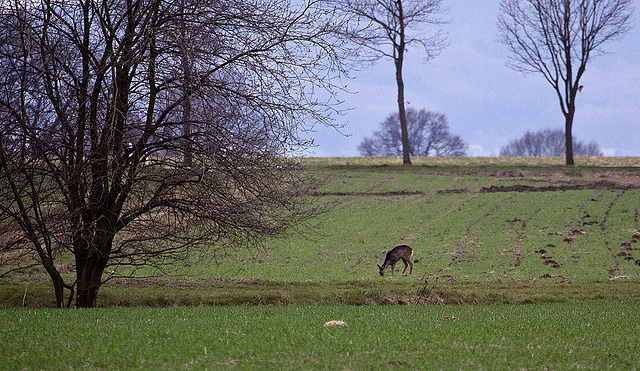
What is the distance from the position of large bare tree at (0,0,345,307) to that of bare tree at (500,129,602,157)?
106 m

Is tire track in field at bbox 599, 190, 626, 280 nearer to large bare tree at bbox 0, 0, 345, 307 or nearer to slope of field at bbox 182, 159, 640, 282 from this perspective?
slope of field at bbox 182, 159, 640, 282

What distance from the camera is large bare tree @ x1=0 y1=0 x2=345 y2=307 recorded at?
11.3 metres

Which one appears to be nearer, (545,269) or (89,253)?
(89,253)

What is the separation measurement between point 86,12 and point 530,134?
112407 millimetres

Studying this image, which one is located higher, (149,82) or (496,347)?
(149,82)

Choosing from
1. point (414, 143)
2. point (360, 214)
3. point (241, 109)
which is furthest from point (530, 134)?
point (241, 109)

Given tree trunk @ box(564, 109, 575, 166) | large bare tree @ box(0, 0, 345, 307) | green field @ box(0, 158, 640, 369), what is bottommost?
green field @ box(0, 158, 640, 369)

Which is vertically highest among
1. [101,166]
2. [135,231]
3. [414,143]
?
[414,143]

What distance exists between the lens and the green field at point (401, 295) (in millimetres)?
6809

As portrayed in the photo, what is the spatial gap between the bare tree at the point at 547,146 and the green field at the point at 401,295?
240ft

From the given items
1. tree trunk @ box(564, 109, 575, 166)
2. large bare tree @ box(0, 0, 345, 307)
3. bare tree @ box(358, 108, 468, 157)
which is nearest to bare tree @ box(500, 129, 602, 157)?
bare tree @ box(358, 108, 468, 157)

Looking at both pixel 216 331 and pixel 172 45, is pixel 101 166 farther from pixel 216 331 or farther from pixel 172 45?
pixel 216 331

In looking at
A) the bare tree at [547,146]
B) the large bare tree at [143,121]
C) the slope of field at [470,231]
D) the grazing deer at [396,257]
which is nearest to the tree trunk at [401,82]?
the slope of field at [470,231]

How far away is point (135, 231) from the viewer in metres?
13.2
